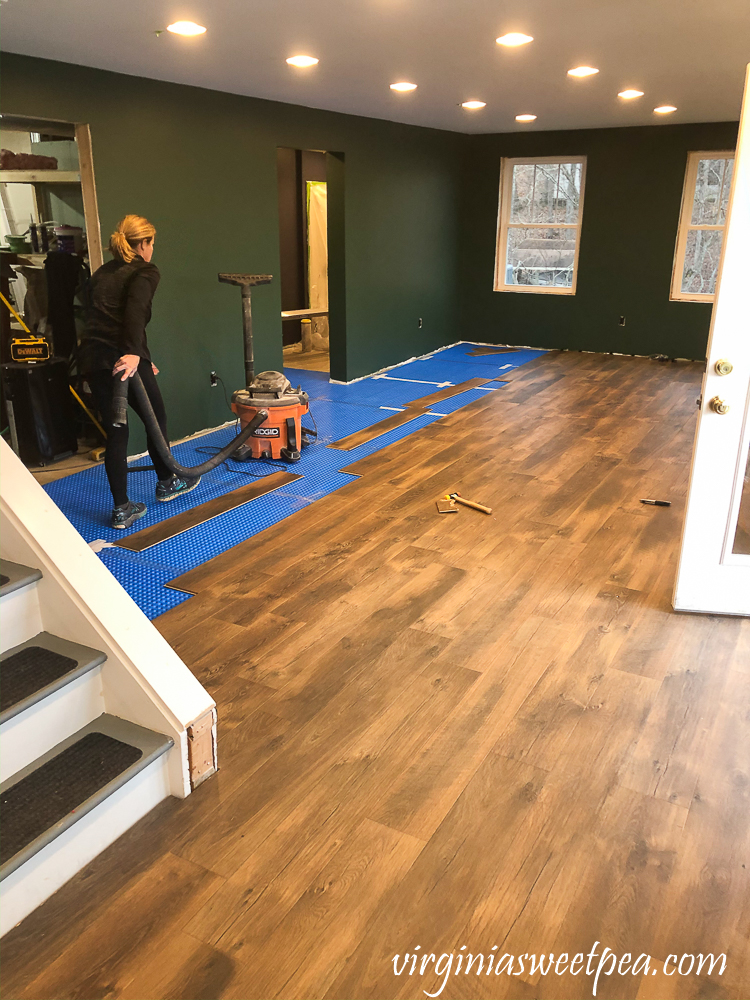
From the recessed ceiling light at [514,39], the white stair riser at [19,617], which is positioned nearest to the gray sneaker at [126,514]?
the white stair riser at [19,617]

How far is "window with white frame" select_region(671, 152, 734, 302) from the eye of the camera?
27.1ft

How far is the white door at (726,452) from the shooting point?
8.76 feet

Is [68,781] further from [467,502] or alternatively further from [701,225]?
[701,225]

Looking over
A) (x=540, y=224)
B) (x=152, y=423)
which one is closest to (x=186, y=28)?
(x=152, y=423)

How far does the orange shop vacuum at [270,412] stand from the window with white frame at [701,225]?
559cm

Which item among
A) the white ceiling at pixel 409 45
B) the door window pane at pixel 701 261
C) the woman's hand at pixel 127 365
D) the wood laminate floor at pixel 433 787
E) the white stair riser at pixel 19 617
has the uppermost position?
the white ceiling at pixel 409 45

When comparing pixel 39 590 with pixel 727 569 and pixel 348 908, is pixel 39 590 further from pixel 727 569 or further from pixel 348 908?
pixel 727 569

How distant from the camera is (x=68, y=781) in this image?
1.91 m

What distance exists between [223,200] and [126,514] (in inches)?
111

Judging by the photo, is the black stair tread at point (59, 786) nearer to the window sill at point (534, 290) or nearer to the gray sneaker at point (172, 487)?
the gray sneaker at point (172, 487)

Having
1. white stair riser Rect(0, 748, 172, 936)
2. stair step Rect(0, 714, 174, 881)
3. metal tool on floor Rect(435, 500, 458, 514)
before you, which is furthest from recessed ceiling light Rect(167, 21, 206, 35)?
white stair riser Rect(0, 748, 172, 936)

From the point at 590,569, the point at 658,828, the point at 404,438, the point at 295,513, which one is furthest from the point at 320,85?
the point at 658,828

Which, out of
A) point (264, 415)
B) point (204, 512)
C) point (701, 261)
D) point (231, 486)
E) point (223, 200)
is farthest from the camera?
point (701, 261)

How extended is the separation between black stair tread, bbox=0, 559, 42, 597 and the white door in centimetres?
237
